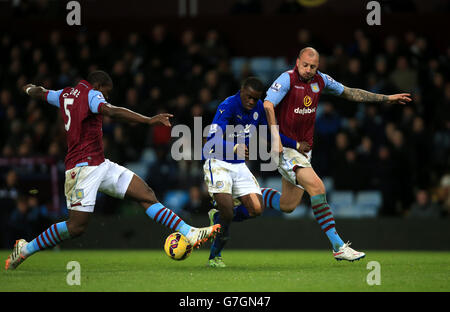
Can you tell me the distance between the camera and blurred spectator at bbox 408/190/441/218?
554 inches

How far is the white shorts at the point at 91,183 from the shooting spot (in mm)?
8617

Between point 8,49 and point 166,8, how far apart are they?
4103 mm

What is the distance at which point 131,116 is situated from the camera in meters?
8.17

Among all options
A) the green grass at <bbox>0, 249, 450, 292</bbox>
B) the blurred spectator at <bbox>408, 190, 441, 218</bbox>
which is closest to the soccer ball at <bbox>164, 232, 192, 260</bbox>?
the green grass at <bbox>0, 249, 450, 292</bbox>

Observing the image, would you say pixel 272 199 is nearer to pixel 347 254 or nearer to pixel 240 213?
pixel 240 213

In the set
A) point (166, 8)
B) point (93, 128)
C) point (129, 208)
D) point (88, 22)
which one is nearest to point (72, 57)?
point (88, 22)

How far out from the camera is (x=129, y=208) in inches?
601

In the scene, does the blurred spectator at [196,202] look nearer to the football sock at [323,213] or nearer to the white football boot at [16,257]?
the football sock at [323,213]

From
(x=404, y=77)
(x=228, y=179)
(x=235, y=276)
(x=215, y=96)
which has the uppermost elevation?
(x=404, y=77)

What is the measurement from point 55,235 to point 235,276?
216 cm

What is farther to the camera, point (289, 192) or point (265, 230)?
point (265, 230)

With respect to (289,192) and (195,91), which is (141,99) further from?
(289,192)

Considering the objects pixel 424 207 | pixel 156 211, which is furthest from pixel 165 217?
pixel 424 207

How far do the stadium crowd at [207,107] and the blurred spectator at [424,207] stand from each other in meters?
0.02
